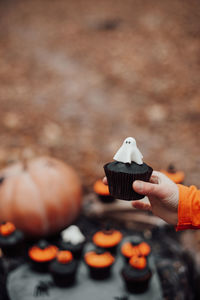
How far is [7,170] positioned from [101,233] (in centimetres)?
126

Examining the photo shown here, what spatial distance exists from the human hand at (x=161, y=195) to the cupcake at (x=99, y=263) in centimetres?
92

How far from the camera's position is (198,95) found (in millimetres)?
5109

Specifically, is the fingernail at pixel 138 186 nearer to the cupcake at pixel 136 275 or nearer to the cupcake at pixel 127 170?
the cupcake at pixel 127 170

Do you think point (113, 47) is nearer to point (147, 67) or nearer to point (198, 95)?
point (147, 67)

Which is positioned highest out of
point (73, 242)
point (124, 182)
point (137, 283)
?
point (124, 182)

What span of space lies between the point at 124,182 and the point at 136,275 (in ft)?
3.80

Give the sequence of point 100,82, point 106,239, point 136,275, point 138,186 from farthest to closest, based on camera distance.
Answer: point 100,82
point 106,239
point 136,275
point 138,186

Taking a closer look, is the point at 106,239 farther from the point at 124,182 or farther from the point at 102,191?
the point at 124,182

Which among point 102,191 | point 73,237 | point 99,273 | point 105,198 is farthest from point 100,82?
point 99,273

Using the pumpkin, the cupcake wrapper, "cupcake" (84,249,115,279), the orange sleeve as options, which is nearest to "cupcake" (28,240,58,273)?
"cupcake" (84,249,115,279)

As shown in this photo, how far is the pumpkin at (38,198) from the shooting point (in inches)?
117

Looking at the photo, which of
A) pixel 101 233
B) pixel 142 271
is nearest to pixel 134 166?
pixel 142 271

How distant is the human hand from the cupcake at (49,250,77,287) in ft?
3.34

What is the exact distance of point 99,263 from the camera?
7.51 ft
